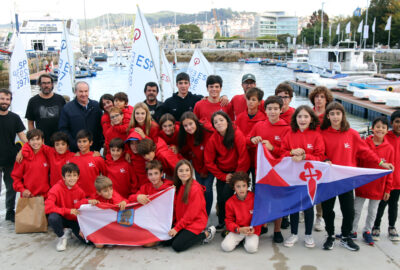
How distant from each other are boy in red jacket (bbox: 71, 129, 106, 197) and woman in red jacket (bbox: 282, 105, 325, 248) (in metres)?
2.63

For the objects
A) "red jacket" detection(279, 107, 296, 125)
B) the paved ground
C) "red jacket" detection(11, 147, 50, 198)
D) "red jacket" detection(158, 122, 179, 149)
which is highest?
"red jacket" detection(279, 107, 296, 125)

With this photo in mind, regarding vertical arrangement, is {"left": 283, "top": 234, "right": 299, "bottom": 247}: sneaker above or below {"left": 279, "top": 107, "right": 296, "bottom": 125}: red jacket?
below

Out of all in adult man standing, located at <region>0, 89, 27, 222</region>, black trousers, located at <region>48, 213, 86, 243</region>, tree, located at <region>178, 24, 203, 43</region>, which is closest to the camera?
black trousers, located at <region>48, 213, 86, 243</region>

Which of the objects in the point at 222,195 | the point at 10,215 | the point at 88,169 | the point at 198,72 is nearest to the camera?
the point at 222,195

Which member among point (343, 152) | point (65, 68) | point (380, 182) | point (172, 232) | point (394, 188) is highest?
point (65, 68)

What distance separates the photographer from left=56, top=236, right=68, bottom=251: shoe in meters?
4.52

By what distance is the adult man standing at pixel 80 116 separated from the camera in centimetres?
567

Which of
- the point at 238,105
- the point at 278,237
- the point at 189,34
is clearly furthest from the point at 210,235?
the point at 189,34

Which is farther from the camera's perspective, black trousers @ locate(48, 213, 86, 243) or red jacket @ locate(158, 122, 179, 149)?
red jacket @ locate(158, 122, 179, 149)

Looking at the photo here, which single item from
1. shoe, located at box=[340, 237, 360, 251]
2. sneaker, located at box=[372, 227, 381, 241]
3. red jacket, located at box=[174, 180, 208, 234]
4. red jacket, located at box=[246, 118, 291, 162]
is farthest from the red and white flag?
sneaker, located at box=[372, 227, 381, 241]

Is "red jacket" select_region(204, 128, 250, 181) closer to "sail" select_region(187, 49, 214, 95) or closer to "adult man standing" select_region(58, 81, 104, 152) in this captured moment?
"adult man standing" select_region(58, 81, 104, 152)

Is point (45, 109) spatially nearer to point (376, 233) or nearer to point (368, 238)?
point (368, 238)

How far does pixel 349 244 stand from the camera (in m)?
4.36

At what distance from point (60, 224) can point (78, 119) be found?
1843 mm
